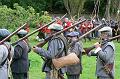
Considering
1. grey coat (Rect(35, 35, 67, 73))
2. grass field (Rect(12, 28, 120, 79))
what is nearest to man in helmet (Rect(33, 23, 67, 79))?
grey coat (Rect(35, 35, 67, 73))

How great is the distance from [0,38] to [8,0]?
49.9m

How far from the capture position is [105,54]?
9617 millimetres

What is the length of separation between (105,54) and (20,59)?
2771 millimetres

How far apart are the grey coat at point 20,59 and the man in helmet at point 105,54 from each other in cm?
224

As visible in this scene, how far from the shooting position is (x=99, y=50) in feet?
31.2

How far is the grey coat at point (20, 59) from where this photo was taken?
1135 centimetres

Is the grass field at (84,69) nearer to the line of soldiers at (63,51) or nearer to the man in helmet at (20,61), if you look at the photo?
the man in helmet at (20,61)

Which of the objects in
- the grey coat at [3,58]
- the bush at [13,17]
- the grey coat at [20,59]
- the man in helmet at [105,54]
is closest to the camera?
the grey coat at [3,58]

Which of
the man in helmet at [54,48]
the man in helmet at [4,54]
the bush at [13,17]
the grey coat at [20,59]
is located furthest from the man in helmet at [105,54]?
the bush at [13,17]

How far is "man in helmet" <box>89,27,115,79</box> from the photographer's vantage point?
960 cm

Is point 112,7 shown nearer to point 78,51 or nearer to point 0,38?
point 78,51

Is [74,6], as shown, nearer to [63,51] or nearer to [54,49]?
[63,51]

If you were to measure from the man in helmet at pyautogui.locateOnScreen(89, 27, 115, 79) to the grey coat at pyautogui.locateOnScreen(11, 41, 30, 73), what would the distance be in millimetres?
2244

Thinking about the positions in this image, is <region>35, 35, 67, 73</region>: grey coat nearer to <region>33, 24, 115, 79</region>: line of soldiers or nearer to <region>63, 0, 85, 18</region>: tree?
<region>33, 24, 115, 79</region>: line of soldiers
